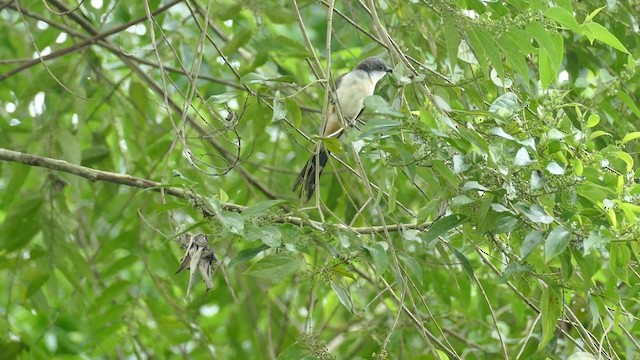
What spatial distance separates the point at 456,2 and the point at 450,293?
6.61 feet

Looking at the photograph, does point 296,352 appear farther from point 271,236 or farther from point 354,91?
point 354,91

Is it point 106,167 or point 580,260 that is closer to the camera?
point 580,260

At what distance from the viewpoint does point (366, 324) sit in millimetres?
4891

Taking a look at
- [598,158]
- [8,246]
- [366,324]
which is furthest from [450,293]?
[598,158]

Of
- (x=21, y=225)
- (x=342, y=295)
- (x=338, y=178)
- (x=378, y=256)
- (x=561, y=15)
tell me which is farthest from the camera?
(x=21, y=225)

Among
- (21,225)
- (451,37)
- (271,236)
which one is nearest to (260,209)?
(271,236)

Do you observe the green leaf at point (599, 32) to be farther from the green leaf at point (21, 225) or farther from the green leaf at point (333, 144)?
the green leaf at point (21, 225)

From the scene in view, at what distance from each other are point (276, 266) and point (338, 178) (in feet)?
1.59

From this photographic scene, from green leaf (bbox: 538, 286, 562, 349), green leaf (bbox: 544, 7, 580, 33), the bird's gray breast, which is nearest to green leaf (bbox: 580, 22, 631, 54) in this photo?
green leaf (bbox: 544, 7, 580, 33)

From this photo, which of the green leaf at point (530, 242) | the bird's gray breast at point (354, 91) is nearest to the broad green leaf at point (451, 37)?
the green leaf at point (530, 242)

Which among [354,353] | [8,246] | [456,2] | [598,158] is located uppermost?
[8,246]

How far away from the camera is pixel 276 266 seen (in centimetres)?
246

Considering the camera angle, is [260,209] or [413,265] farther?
[413,265]

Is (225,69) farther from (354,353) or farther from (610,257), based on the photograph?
(610,257)
